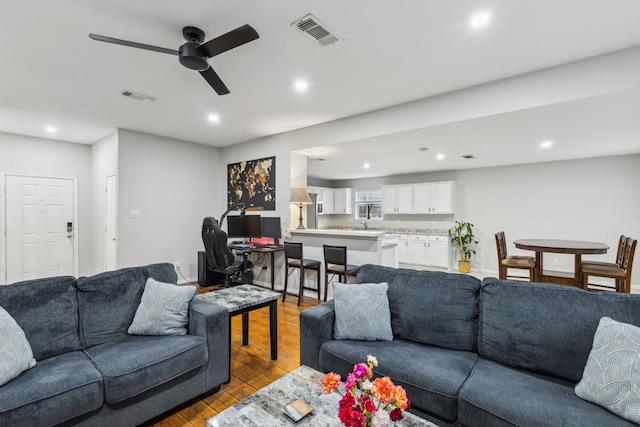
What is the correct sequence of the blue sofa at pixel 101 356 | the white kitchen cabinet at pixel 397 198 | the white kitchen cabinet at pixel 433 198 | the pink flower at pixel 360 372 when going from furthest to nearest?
the white kitchen cabinet at pixel 397 198, the white kitchen cabinet at pixel 433 198, the blue sofa at pixel 101 356, the pink flower at pixel 360 372

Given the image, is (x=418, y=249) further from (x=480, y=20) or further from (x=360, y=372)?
(x=360, y=372)

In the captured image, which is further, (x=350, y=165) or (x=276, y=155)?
(x=350, y=165)

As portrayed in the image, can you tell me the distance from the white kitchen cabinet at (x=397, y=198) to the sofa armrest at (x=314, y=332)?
577 cm

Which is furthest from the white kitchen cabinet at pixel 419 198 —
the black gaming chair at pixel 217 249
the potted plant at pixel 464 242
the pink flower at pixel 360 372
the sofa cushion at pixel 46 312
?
the sofa cushion at pixel 46 312

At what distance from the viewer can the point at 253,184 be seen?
5.37 m

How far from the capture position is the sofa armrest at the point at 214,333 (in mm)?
2084

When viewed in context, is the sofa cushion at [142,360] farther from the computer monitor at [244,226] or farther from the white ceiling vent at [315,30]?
the computer monitor at [244,226]

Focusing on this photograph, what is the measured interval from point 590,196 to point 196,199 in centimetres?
730

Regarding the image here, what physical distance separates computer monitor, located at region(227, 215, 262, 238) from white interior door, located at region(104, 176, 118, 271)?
1794 millimetres

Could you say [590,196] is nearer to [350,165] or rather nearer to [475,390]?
[350,165]

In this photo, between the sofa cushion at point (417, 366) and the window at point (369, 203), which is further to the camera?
the window at point (369, 203)

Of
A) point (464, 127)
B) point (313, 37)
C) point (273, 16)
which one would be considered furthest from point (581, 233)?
point (273, 16)

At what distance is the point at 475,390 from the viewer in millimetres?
1469

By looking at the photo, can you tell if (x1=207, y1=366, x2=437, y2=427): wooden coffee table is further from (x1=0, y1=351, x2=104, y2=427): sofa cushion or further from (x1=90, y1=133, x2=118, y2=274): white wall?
(x1=90, y1=133, x2=118, y2=274): white wall
